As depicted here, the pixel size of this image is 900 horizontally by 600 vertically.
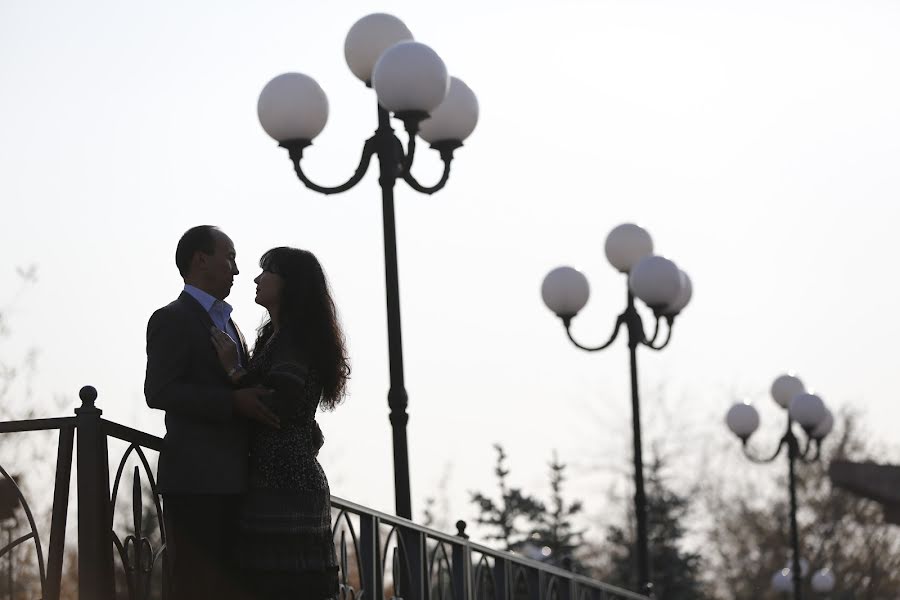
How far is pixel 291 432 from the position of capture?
20.5 ft

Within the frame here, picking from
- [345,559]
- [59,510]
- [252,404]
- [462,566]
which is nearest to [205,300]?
[252,404]

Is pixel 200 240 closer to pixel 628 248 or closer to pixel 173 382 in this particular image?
pixel 173 382

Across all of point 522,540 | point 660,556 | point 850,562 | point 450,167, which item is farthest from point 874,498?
point 850,562

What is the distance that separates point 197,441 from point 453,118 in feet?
18.3

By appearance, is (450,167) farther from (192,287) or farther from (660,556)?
(660,556)

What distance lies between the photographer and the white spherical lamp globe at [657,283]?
51.9 feet

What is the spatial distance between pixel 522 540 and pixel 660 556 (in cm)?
412

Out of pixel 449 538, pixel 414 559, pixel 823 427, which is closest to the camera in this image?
pixel 414 559

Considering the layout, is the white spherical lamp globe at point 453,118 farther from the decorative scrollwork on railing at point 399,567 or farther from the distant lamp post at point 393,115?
the decorative scrollwork on railing at point 399,567

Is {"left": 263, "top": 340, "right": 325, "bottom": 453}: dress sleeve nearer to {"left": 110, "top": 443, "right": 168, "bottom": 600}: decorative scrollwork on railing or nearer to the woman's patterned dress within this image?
the woman's patterned dress

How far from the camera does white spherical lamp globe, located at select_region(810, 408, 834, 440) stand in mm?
21906

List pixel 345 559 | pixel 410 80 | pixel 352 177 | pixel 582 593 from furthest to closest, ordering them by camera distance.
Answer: pixel 582 593, pixel 352 177, pixel 410 80, pixel 345 559

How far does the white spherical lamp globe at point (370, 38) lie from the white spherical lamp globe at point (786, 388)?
485 inches

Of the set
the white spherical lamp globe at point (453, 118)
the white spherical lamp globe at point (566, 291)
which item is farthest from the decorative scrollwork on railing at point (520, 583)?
the white spherical lamp globe at point (566, 291)
